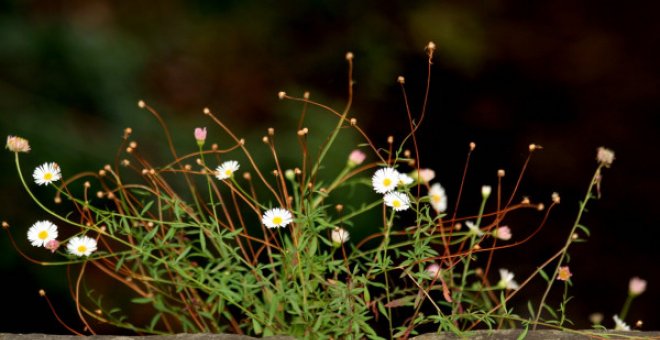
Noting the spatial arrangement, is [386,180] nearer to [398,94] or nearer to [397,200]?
[397,200]

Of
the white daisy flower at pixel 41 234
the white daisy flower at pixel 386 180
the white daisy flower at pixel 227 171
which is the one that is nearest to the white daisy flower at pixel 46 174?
the white daisy flower at pixel 41 234

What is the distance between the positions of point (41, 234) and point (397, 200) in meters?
0.47

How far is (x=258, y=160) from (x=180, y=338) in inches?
36.0

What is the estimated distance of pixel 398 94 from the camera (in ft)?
7.48

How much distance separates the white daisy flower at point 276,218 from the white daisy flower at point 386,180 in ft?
0.38

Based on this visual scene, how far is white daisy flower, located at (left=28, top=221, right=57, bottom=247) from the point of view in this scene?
3.43 feet

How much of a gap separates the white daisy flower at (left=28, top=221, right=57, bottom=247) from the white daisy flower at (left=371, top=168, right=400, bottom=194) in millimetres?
428

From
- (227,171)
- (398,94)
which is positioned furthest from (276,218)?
(398,94)

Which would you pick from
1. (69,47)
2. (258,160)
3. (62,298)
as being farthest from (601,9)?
(62,298)

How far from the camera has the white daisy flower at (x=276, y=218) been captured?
0.99 m

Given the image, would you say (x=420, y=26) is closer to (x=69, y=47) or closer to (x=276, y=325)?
(x=69, y=47)

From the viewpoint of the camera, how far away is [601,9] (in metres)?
2.58

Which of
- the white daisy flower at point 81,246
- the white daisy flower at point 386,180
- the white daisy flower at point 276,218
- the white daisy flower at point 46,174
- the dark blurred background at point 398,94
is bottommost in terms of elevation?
the white daisy flower at point 81,246

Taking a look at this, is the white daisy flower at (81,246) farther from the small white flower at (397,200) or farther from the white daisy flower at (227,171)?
the small white flower at (397,200)
